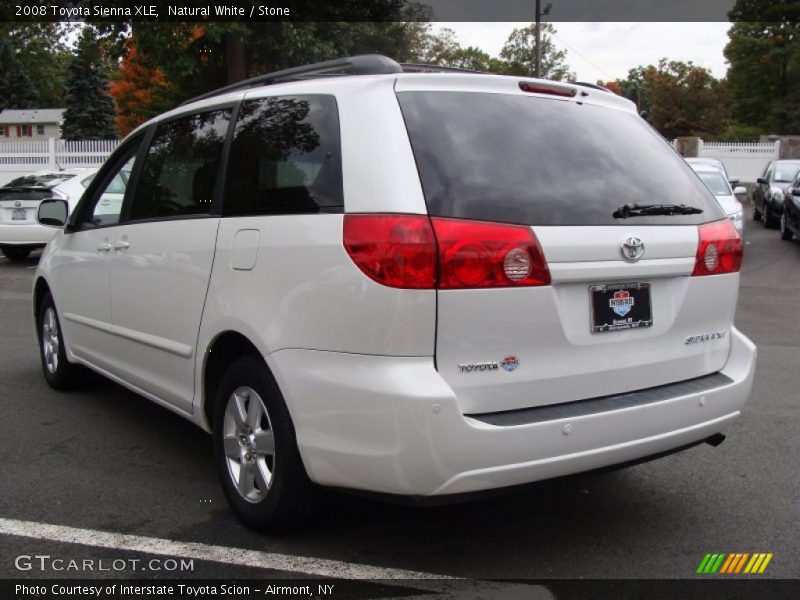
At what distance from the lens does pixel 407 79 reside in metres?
3.06

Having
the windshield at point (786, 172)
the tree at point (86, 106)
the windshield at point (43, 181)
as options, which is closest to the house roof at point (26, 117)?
the tree at point (86, 106)

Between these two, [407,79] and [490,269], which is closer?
[490,269]

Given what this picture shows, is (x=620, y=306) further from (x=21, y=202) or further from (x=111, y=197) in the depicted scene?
(x=21, y=202)

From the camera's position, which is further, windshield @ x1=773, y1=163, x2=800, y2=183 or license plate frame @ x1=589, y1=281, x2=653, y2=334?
windshield @ x1=773, y1=163, x2=800, y2=183

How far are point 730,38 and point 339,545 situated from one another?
6549 centimetres

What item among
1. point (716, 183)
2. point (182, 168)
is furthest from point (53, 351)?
point (716, 183)

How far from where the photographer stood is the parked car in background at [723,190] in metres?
13.0

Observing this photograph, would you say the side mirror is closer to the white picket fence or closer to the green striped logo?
the green striped logo

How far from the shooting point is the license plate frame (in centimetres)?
303

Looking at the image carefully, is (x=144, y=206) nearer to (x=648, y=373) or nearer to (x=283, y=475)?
(x=283, y=475)

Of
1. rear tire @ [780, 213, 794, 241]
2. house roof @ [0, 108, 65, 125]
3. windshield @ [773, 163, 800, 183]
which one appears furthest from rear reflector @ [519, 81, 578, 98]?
house roof @ [0, 108, 65, 125]

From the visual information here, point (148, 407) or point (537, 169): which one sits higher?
point (537, 169)

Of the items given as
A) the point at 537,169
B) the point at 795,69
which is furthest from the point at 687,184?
the point at 795,69

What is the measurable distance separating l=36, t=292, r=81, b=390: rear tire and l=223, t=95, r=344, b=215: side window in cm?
261
